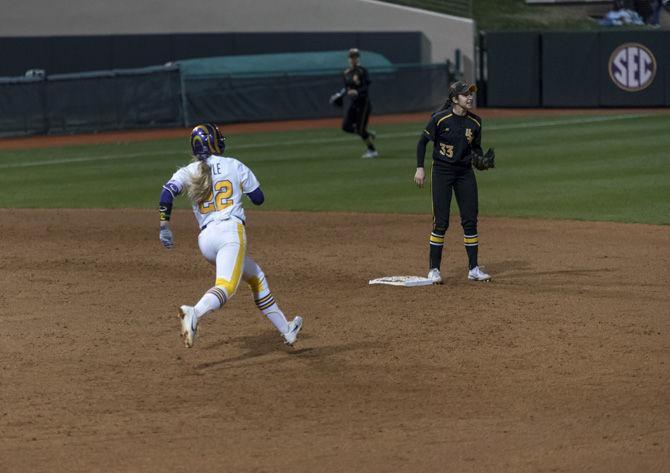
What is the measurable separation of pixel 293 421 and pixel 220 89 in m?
25.1

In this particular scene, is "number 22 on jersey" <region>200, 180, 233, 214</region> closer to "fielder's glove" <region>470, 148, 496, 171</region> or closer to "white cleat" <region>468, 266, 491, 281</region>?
"fielder's glove" <region>470, 148, 496, 171</region>

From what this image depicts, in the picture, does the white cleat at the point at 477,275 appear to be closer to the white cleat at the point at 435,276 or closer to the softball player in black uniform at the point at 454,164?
the softball player in black uniform at the point at 454,164

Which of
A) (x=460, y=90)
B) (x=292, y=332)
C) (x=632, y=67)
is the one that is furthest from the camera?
(x=632, y=67)

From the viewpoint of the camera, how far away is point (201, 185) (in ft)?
28.1

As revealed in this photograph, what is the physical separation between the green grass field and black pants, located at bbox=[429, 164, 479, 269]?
4.75 meters

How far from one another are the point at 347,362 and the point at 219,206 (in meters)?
1.58

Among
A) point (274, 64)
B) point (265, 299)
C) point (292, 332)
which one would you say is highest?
point (274, 64)

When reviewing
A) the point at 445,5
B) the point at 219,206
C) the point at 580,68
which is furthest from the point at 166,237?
the point at 445,5

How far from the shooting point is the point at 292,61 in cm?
3300

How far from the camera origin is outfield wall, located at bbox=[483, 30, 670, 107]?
3234 cm

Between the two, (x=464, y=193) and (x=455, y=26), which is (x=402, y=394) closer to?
(x=464, y=193)

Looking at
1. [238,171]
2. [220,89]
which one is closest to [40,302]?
[238,171]

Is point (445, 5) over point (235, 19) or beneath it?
over

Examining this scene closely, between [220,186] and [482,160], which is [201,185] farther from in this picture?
[482,160]
